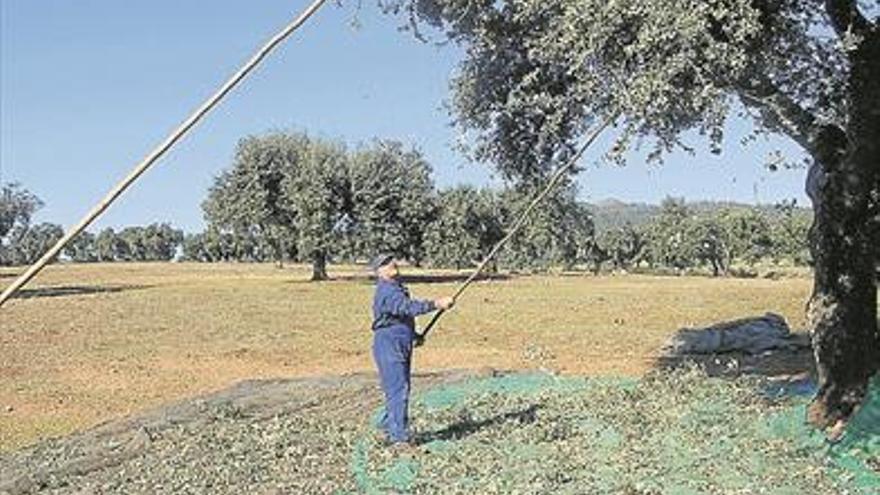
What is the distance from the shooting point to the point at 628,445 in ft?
37.7

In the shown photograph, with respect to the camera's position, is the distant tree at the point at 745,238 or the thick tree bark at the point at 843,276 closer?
the thick tree bark at the point at 843,276

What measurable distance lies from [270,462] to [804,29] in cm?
701

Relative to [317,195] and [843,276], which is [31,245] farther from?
[843,276]

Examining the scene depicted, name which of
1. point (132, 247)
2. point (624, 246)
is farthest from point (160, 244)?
point (624, 246)

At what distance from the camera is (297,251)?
61.0 meters

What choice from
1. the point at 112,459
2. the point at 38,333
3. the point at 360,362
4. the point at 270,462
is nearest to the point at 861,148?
the point at 270,462

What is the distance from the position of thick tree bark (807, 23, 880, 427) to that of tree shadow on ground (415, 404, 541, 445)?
3208mm

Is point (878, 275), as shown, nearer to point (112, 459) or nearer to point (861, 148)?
point (861, 148)

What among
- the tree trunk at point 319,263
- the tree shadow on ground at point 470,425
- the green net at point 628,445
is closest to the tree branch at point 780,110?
the green net at point 628,445

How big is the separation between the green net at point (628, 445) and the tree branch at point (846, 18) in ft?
12.1

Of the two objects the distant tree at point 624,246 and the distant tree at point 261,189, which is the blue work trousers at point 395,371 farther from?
the distant tree at point 624,246

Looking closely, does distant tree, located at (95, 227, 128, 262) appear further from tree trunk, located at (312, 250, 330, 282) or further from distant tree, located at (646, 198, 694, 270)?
tree trunk, located at (312, 250, 330, 282)

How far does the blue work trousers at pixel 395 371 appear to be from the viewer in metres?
11.9

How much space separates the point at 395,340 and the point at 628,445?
8.64ft
